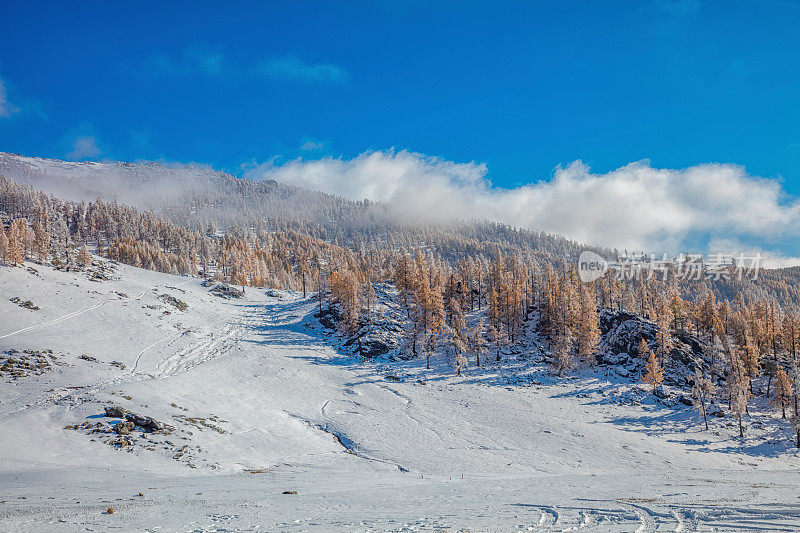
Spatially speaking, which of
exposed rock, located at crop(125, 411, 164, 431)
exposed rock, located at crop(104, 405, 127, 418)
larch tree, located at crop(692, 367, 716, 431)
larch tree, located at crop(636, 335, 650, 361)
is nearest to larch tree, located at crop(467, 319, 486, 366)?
larch tree, located at crop(636, 335, 650, 361)

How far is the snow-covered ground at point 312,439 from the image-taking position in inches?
579

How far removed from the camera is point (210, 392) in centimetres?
4619

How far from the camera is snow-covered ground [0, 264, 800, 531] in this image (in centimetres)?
1470

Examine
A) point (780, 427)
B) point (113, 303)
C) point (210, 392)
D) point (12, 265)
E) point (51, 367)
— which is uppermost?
point (12, 265)

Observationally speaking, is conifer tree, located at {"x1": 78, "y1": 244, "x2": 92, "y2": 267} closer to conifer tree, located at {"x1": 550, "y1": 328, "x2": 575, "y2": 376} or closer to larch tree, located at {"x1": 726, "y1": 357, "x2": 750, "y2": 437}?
conifer tree, located at {"x1": 550, "y1": 328, "x2": 575, "y2": 376}

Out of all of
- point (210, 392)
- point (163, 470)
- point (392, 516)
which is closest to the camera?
point (392, 516)

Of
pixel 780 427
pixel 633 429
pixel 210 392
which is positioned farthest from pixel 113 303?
pixel 780 427

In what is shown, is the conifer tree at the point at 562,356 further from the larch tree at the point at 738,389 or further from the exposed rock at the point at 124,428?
the exposed rock at the point at 124,428

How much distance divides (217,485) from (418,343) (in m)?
60.3

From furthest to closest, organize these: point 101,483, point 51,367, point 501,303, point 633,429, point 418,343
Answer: point 501,303
point 418,343
point 633,429
point 51,367
point 101,483

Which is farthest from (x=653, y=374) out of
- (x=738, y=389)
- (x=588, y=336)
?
(x=588, y=336)

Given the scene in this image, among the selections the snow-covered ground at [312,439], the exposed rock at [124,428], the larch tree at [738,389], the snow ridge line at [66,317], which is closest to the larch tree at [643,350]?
the snow-covered ground at [312,439]

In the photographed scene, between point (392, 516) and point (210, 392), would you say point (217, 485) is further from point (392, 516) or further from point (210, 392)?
point (210, 392)

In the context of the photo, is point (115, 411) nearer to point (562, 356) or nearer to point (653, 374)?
point (562, 356)
